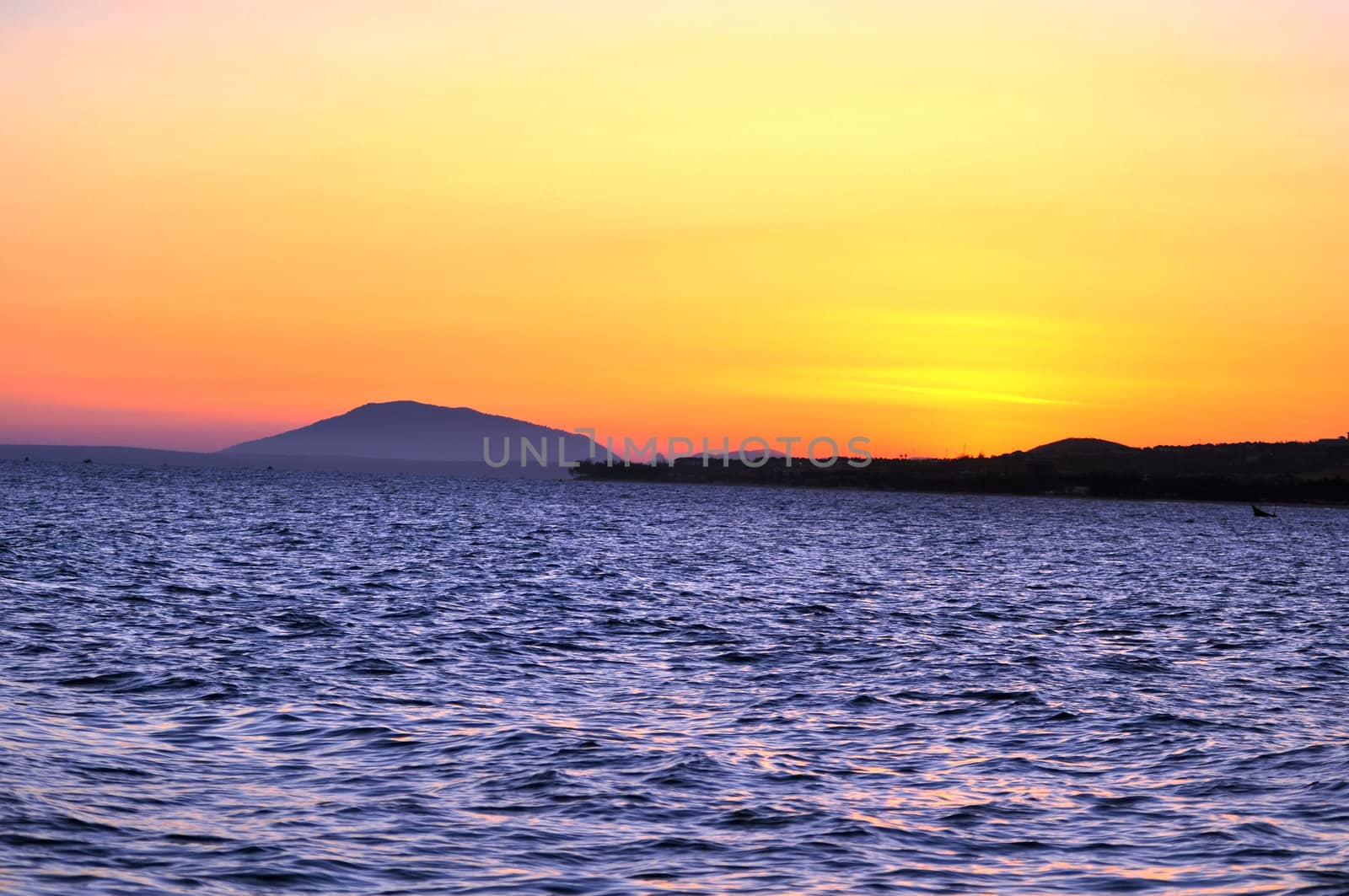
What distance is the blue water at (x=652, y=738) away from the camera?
1495 cm

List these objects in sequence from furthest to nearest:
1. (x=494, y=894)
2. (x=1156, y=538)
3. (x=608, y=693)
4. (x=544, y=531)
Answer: (x=1156, y=538) < (x=544, y=531) < (x=608, y=693) < (x=494, y=894)

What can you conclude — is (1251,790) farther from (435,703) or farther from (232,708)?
(232,708)

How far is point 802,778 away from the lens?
63.1 feet

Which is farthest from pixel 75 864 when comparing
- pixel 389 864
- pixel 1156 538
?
pixel 1156 538

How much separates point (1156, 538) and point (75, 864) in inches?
4737

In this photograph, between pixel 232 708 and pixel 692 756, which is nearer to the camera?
pixel 692 756

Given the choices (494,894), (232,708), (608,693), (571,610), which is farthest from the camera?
(571,610)

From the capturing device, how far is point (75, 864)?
14086mm

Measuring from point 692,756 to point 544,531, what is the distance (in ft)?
266

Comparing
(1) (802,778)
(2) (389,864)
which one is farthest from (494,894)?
(1) (802,778)

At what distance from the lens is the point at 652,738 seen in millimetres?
21844

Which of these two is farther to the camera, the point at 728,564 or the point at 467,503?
the point at 467,503

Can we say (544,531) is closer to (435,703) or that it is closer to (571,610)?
(571,610)

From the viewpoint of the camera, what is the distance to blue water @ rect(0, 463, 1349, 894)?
49.0 feet
